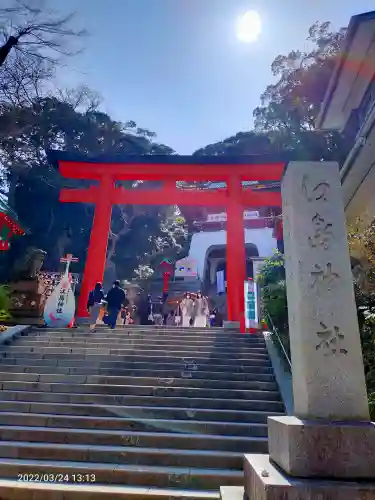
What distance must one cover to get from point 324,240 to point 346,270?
11.8 inches

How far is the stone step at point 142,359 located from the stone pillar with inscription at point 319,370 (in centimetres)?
439

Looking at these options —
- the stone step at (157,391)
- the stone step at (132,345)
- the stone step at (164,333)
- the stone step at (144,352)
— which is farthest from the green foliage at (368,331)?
the stone step at (164,333)

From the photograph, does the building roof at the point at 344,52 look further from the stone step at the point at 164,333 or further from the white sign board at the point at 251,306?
the stone step at the point at 164,333

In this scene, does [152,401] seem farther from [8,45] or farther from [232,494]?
[8,45]

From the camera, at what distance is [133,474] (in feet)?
12.9

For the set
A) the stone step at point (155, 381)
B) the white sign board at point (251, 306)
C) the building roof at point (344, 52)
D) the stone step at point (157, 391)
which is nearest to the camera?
the stone step at point (157, 391)

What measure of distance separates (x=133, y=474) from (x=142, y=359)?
3.40 m

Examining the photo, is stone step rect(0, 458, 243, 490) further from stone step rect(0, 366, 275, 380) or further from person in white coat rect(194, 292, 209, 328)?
person in white coat rect(194, 292, 209, 328)

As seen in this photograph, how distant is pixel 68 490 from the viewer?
3605mm

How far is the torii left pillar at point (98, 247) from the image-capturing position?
434 inches

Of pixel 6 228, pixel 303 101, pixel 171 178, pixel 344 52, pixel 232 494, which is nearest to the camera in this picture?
pixel 232 494

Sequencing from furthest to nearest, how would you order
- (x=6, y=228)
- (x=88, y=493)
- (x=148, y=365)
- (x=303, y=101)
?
1. (x=303, y=101)
2. (x=6, y=228)
3. (x=148, y=365)
4. (x=88, y=493)

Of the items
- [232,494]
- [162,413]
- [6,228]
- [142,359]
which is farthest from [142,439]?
[6,228]

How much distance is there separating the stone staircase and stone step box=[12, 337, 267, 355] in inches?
0.9
